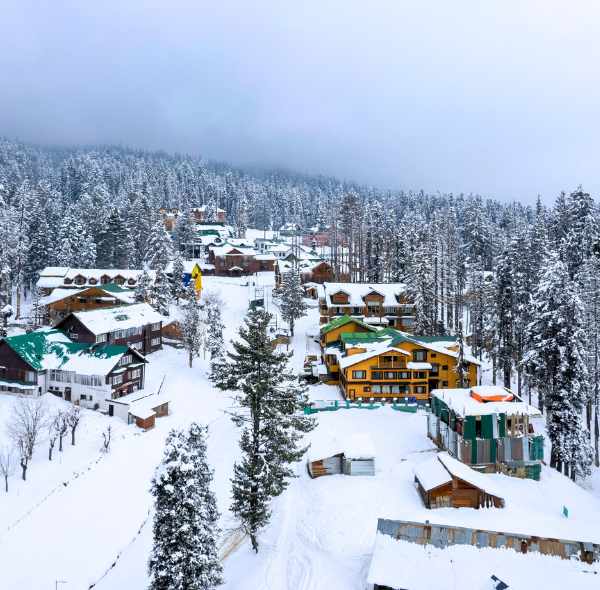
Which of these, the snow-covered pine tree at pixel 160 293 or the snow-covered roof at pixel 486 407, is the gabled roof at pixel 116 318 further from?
the snow-covered roof at pixel 486 407

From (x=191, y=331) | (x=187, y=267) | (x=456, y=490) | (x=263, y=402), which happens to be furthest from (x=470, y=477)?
(x=187, y=267)

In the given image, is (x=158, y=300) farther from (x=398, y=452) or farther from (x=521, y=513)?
(x=521, y=513)

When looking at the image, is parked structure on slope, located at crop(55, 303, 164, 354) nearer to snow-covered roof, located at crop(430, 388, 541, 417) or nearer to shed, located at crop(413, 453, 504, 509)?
snow-covered roof, located at crop(430, 388, 541, 417)

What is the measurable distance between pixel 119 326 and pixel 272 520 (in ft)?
118

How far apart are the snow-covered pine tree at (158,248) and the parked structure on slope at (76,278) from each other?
14.9 ft

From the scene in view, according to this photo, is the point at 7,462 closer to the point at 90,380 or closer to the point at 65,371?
the point at 90,380

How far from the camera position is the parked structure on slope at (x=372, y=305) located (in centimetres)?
7175

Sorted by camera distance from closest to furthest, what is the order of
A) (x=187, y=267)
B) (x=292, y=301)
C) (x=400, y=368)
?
1. (x=400, y=368)
2. (x=292, y=301)
3. (x=187, y=267)

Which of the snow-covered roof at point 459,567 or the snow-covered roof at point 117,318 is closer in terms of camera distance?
the snow-covered roof at point 459,567

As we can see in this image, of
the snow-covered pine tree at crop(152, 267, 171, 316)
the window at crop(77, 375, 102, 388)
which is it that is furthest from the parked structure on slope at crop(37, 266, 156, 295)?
the window at crop(77, 375, 102, 388)

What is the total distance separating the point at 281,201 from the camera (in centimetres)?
17838

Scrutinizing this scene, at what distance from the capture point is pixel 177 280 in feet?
261

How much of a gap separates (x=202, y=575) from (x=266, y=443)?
812 cm

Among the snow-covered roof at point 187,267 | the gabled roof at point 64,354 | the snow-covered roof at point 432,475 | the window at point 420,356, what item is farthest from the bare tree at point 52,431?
the snow-covered roof at point 187,267
